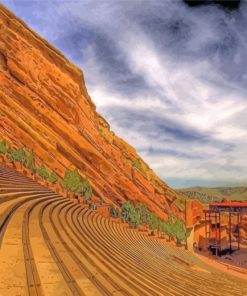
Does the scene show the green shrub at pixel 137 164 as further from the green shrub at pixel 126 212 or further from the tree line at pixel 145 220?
the green shrub at pixel 126 212

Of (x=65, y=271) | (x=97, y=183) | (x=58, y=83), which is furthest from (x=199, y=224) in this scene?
(x=65, y=271)

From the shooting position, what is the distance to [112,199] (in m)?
56.3

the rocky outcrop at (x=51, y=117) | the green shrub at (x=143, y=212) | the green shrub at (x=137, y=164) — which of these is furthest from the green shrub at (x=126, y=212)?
the green shrub at (x=137, y=164)

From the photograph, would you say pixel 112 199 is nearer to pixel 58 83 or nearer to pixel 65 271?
pixel 58 83

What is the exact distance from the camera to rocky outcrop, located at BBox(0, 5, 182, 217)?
48781 millimetres

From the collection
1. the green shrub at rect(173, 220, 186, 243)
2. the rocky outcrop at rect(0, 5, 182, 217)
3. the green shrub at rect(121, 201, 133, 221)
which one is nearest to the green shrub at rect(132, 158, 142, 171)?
the rocky outcrop at rect(0, 5, 182, 217)

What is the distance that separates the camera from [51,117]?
56.8 m

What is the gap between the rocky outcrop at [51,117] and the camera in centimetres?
4878

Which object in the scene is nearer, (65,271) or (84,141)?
(65,271)

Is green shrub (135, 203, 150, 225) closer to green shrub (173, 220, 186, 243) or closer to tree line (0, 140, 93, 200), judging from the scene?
green shrub (173, 220, 186, 243)

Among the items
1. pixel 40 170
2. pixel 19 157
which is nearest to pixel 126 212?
Result: pixel 40 170

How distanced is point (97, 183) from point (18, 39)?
34.2 m

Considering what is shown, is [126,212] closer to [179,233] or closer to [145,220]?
[145,220]

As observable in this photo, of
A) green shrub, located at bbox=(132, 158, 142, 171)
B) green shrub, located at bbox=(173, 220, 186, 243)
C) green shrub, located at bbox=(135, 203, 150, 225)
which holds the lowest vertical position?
green shrub, located at bbox=(173, 220, 186, 243)
